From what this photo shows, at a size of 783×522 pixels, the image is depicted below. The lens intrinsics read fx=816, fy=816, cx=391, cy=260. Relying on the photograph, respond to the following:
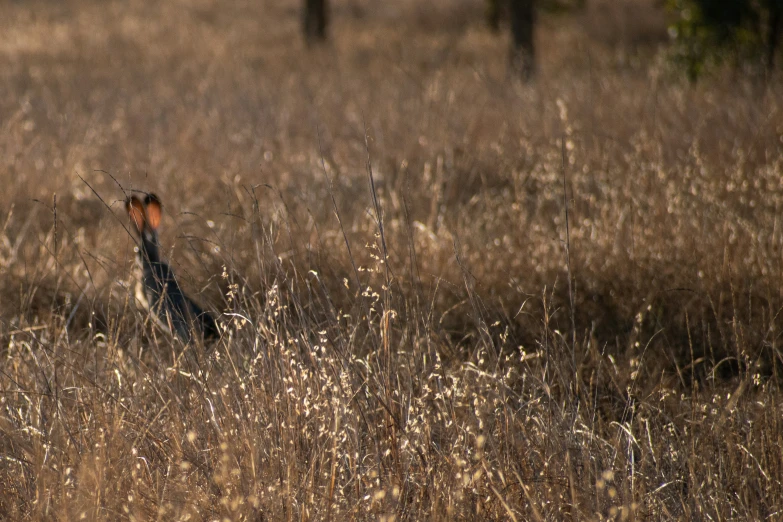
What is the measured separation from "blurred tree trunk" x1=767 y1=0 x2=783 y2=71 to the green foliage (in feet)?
0.15

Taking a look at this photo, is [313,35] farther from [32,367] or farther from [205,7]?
[32,367]

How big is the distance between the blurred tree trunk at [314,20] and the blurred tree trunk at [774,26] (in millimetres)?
7758

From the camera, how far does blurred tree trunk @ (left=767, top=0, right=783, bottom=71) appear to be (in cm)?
789

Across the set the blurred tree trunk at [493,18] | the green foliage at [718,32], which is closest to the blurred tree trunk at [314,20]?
the blurred tree trunk at [493,18]

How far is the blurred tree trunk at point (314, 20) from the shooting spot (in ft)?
46.3

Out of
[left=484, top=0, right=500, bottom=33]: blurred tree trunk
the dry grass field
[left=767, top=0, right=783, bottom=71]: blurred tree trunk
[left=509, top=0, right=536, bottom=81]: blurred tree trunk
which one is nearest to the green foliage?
[left=767, top=0, right=783, bottom=71]: blurred tree trunk

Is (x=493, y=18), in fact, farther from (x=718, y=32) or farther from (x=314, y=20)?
(x=718, y=32)

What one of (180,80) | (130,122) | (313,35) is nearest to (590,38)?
(313,35)

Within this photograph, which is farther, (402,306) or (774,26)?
(774,26)

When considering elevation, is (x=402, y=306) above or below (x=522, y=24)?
below

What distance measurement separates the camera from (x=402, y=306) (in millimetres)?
2910

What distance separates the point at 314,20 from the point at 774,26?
26.6 feet

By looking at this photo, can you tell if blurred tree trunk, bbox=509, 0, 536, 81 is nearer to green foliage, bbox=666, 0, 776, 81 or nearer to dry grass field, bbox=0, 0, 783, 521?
green foliage, bbox=666, 0, 776, 81

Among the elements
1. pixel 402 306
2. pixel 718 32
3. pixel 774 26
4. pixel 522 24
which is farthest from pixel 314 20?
pixel 402 306
